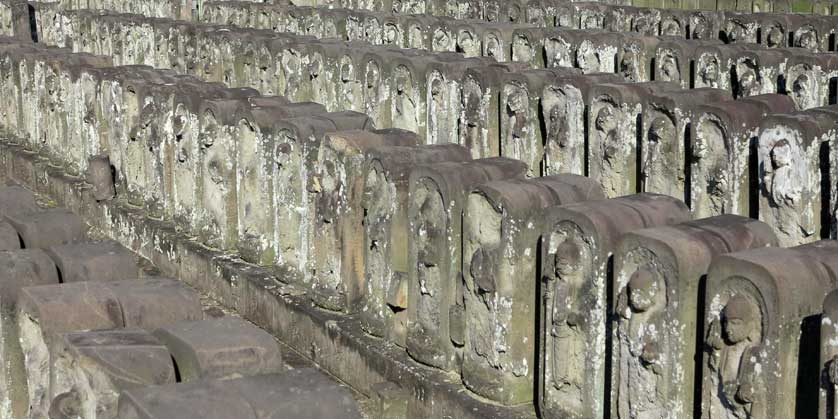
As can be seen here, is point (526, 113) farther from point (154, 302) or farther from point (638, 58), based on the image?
point (154, 302)

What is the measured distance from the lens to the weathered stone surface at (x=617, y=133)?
9.59 m

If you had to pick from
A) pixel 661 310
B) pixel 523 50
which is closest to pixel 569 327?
pixel 661 310

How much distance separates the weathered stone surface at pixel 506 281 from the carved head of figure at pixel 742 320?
1.58 meters

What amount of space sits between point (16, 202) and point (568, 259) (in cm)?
411

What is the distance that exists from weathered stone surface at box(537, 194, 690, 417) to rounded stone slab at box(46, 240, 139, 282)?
2.31m

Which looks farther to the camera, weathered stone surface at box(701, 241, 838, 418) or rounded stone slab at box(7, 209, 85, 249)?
rounded stone slab at box(7, 209, 85, 249)

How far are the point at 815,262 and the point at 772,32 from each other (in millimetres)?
11382

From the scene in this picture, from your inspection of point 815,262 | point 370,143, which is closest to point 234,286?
point 370,143

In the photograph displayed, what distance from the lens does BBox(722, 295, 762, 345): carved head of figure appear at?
5004mm

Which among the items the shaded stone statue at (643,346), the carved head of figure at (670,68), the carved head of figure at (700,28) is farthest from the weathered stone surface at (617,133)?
the carved head of figure at (700,28)

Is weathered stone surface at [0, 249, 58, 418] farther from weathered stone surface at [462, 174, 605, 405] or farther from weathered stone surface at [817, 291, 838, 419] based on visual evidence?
weathered stone surface at [817, 291, 838, 419]

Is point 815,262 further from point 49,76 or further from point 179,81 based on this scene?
point 49,76

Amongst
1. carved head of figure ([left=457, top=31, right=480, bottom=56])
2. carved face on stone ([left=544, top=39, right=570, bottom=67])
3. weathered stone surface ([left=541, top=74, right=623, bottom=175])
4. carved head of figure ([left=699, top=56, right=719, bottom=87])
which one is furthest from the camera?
carved head of figure ([left=457, top=31, right=480, bottom=56])

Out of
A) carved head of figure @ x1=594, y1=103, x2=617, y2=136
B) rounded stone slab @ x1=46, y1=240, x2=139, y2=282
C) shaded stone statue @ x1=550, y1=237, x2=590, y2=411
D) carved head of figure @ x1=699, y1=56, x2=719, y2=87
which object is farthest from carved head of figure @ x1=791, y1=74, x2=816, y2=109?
rounded stone slab @ x1=46, y1=240, x2=139, y2=282
